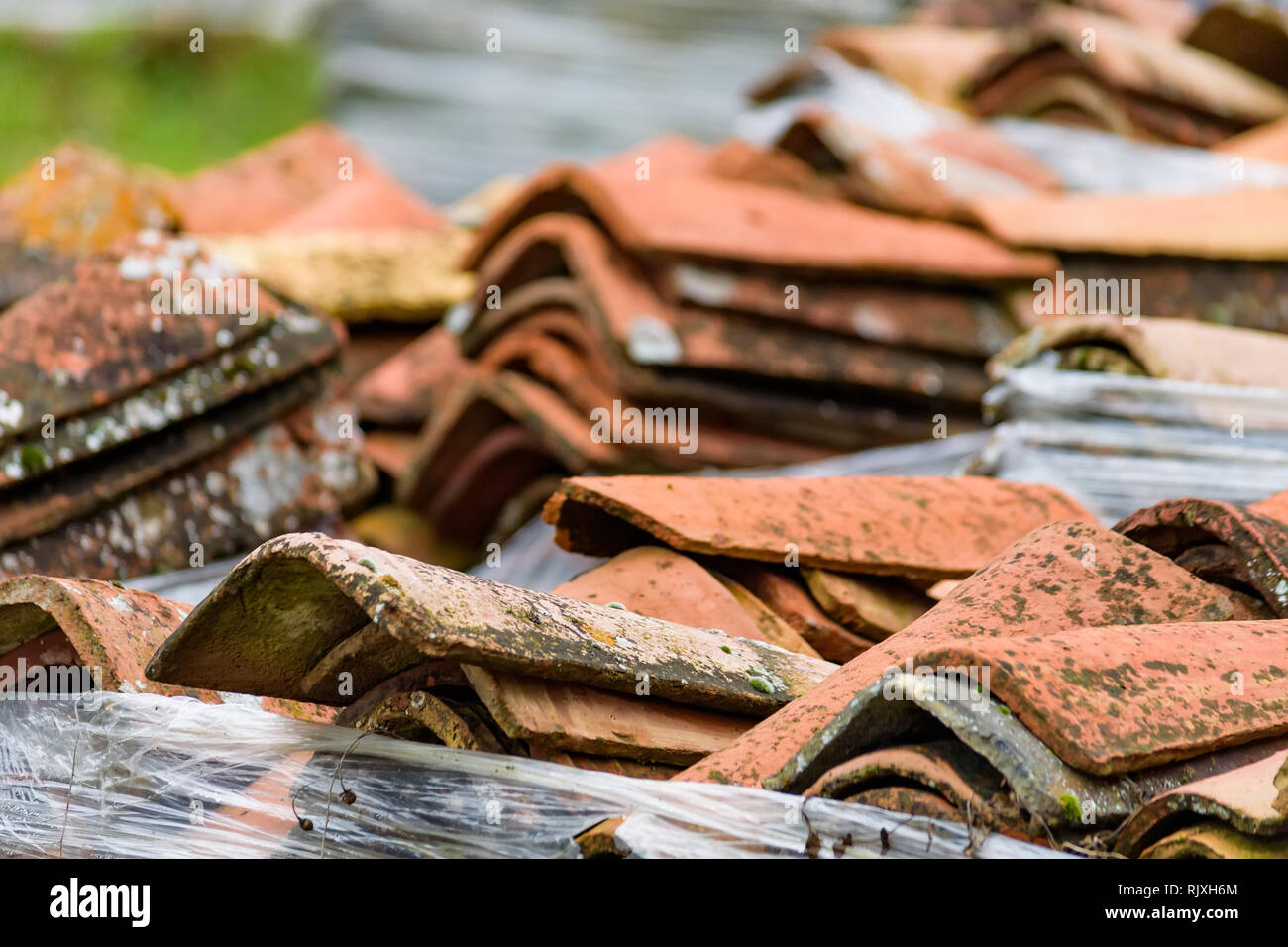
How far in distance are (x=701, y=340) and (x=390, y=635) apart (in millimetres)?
2344

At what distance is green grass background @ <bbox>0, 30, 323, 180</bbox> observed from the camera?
42.1 feet

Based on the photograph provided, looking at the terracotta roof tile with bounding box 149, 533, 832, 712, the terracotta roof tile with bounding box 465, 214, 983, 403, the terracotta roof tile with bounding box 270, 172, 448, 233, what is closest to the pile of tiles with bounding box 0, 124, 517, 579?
the terracotta roof tile with bounding box 465, 214, 983, 403

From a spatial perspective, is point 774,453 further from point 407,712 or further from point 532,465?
point 407,712

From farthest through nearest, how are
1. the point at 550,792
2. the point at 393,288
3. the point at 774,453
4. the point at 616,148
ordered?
the point at 616,148 < the point at 393,288 < the point at 774,453 < the point at 550,792

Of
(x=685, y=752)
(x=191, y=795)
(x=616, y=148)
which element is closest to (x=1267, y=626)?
(x=685, y=752)

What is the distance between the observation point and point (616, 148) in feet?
35.7

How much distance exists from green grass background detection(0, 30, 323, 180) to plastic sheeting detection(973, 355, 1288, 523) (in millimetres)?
10280

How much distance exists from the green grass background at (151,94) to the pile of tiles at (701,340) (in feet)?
28.1

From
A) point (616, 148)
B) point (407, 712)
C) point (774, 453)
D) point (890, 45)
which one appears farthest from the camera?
point (616, 148)

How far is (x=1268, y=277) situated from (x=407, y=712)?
324 cm

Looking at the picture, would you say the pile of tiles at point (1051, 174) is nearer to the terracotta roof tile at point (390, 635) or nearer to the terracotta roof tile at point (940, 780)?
the terracotta roof tile at point (390, 635)

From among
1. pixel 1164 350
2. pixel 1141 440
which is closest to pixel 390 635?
pixel 1141 440

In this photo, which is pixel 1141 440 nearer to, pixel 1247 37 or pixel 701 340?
pixel 701 340

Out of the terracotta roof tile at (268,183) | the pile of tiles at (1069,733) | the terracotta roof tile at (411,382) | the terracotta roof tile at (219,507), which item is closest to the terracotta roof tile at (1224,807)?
the pile of tiles at (1069,733)
